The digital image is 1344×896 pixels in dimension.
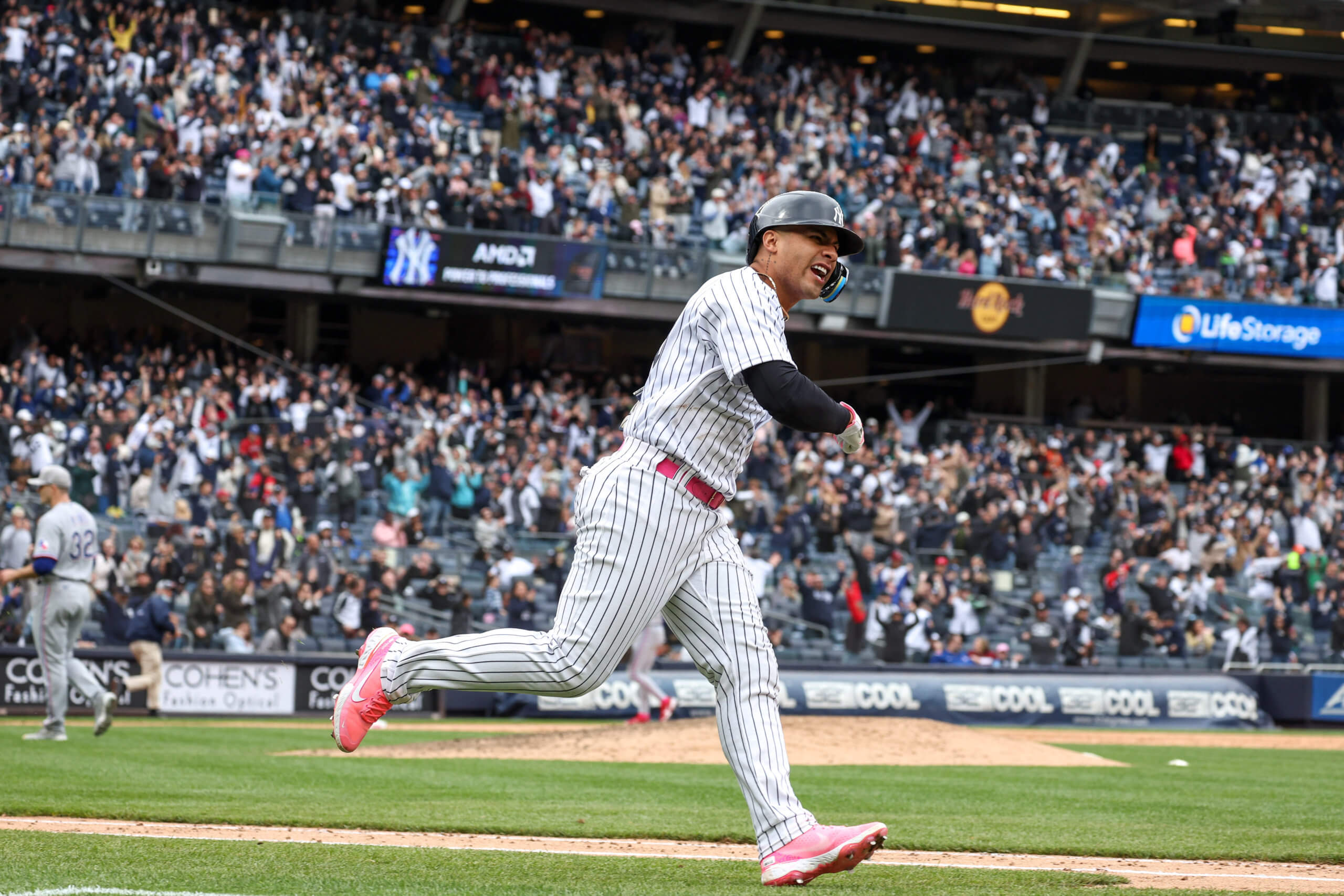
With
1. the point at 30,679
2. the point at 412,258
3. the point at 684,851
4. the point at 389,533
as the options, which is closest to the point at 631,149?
the point at 412,258

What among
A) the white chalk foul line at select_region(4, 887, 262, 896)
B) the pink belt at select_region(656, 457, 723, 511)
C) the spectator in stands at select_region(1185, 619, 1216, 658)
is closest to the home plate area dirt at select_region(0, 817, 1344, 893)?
the white chalk foul line at select_region(4, 887, 262, 896)

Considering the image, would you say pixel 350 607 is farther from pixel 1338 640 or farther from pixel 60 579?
pixel 1338 640

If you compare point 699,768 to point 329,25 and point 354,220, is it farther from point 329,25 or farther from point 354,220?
point 329,25

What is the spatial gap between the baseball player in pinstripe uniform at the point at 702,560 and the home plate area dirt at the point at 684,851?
1185 mm

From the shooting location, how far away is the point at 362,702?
5203 millimetres

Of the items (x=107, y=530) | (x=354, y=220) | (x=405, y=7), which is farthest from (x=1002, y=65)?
(x=107, y=530)

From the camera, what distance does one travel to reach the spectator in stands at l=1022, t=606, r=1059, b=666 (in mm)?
22438

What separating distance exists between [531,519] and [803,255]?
668 inches

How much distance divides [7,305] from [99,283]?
2.12 meters

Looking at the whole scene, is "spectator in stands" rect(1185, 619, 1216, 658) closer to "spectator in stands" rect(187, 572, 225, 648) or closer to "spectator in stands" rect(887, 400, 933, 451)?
"spectator in stands" rect(887, 400, 933, 451)

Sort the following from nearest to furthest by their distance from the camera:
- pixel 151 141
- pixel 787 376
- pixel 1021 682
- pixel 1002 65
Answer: pixel 787 376 < pixel 1021 682 < pixel 151 141 < pixel 1002 65

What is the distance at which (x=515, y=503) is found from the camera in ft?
72.5

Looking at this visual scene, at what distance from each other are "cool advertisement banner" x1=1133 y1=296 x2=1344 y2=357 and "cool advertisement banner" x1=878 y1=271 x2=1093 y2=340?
143 centimetres

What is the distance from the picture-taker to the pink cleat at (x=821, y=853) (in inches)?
190
